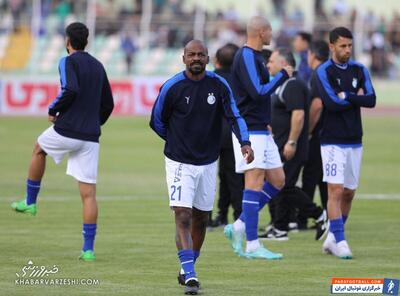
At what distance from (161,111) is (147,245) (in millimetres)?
3207

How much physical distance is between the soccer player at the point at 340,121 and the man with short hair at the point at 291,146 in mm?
1087

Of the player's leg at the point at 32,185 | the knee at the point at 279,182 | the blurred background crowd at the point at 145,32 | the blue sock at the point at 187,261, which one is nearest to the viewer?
the blue sock at the point at 187,261

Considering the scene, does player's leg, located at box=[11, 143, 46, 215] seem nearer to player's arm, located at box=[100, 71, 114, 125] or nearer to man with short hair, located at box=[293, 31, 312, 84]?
player's arm, located at box=[100, 71, 114, 125]

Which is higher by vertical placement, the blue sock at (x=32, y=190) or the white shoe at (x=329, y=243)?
the blue sock at (x=32, y=190)

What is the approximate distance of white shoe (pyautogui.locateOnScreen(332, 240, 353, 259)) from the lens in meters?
12.6

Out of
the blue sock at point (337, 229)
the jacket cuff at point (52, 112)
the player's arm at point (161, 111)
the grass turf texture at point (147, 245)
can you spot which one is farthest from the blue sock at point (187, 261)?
the blue sock at point (337, 229)

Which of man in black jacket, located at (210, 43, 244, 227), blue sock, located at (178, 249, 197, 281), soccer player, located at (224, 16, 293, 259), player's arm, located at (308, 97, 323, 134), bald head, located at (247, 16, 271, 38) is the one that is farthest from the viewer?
player's arm, located at (308, 97, 323, 134)

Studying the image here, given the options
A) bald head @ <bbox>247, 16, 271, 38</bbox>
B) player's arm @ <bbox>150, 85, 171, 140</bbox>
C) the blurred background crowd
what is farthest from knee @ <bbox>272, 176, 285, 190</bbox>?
the blurred background crowd

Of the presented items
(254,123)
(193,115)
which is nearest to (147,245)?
(254,123)

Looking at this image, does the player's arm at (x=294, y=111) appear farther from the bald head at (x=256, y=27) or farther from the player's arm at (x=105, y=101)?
the player's arm at (x=105, y=101)

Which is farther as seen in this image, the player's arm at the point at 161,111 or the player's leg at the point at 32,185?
the player's leg at the point at 32,185

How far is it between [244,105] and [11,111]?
2481 cm

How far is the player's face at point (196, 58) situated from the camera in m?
10.3

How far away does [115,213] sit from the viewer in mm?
16469
